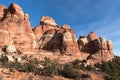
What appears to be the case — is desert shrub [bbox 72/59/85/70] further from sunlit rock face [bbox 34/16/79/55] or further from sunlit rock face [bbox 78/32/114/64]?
sunlit rock face [bbox 34/16/79/55]

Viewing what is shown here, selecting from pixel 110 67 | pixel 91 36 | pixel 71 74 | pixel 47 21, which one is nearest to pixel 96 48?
pixel 91 36

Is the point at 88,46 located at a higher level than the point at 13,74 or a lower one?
higher

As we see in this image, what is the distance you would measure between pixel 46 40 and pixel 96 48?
1460 cm

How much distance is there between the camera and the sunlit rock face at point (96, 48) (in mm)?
67250

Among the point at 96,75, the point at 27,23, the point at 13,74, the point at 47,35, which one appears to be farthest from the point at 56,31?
the point at 13,74

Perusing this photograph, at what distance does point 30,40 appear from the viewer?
69000 millimetres

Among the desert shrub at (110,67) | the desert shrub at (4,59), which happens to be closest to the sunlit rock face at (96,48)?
the desert shrub at (110,67)

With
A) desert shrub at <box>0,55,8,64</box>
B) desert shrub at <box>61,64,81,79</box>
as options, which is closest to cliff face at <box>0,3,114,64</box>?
desert shrub at <box>0,55,8,64</box>

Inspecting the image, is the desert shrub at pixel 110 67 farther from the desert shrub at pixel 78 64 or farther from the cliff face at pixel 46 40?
the desert shrub at pixel 78 64

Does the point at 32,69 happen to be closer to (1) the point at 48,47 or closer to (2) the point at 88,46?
(1) the point at 48,47

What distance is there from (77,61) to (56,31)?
13.6 metres

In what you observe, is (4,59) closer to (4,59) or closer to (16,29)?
(4,59)

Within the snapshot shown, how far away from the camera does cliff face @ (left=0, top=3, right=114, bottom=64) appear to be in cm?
6669

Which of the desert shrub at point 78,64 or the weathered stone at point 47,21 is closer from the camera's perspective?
the desert shrub at point 78,64
